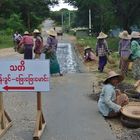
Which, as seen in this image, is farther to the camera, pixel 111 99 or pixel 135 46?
pixel 135 46

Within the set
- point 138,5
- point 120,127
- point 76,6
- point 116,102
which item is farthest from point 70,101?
point 76,6

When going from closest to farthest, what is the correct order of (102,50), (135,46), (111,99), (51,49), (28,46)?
(111,99), (135,46), (51,49), (102,50), (28,46)

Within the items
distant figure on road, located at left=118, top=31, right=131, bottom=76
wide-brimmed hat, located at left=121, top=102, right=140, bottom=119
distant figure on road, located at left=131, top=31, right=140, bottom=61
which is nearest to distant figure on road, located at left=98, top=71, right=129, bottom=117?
wide-brimmed hat, located at left=121, top=102, right=140, bottom=119

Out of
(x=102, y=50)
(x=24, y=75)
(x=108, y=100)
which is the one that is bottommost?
(x=108, y=100)

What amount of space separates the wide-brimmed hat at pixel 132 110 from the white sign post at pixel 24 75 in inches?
71.7

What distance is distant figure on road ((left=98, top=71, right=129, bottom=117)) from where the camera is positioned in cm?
→ 952

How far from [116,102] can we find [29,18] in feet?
208

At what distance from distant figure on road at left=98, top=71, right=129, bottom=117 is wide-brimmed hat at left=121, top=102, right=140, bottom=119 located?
13 centimetres

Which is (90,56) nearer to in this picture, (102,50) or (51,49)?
(102,50)

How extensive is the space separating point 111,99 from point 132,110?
1.64 ft

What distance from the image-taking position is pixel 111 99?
9.62 meters

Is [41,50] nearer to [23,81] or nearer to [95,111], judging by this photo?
[95,111]

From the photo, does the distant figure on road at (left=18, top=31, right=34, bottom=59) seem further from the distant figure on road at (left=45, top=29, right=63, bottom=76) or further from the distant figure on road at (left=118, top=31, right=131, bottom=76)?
the distant figure on road at (left=118, top=31, right=131, bottom=76)

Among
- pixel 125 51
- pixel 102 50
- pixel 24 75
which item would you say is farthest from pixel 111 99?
pixel 102 50
